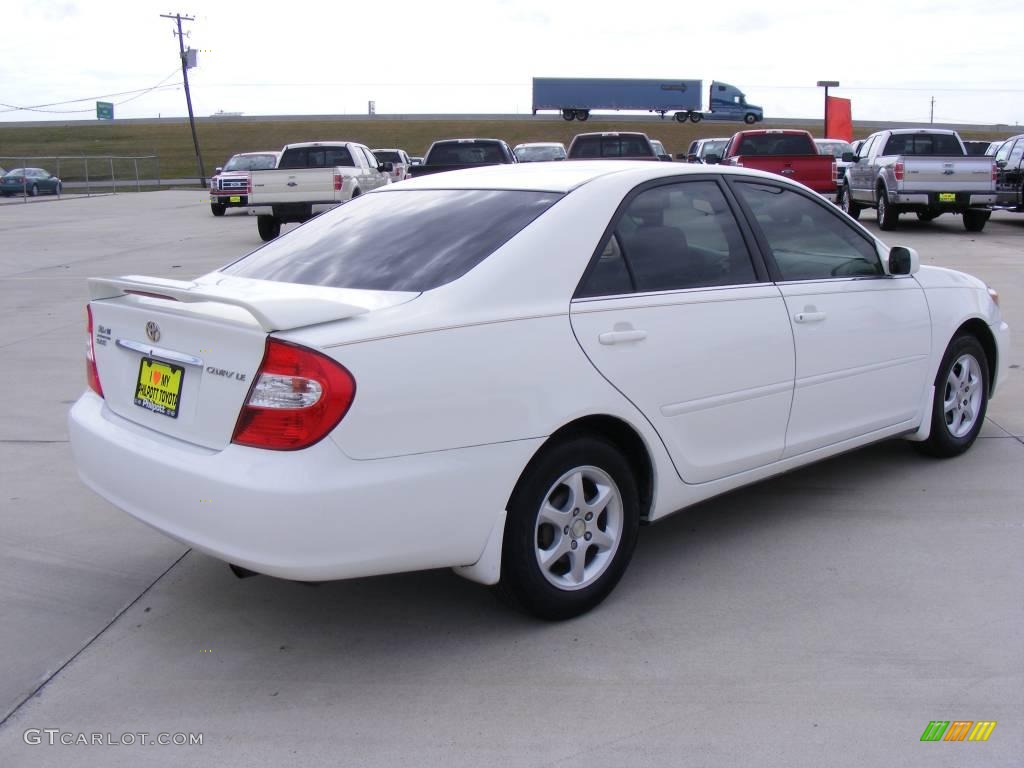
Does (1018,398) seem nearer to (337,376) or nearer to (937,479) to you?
(937,479)

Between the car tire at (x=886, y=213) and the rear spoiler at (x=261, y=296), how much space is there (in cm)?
1703

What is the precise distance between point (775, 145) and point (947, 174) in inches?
150

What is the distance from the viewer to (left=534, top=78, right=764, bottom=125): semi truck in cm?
7119

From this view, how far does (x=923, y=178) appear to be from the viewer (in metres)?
18.2

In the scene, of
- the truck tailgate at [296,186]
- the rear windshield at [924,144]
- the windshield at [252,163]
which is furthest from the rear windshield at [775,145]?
the windshield at [252,163]

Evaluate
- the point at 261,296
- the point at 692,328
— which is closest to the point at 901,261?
the point at 692,328

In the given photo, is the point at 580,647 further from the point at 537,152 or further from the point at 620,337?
the point at 537,152

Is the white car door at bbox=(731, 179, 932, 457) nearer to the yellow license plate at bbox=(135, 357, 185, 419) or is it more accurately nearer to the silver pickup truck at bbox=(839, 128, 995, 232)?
the yellow license plate at bbox=(135, 357, 185, 419)

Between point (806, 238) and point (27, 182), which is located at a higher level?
point (806, 238)

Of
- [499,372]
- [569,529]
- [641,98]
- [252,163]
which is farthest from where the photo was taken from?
[641,98]

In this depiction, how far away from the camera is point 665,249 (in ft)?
13.6

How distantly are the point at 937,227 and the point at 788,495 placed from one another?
17465 millimetres

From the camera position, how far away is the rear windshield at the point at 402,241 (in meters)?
3.69

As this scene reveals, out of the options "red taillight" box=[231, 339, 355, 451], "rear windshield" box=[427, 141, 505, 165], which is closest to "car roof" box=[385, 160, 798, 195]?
"red taillight" box=[231, 339, 355, 451]
